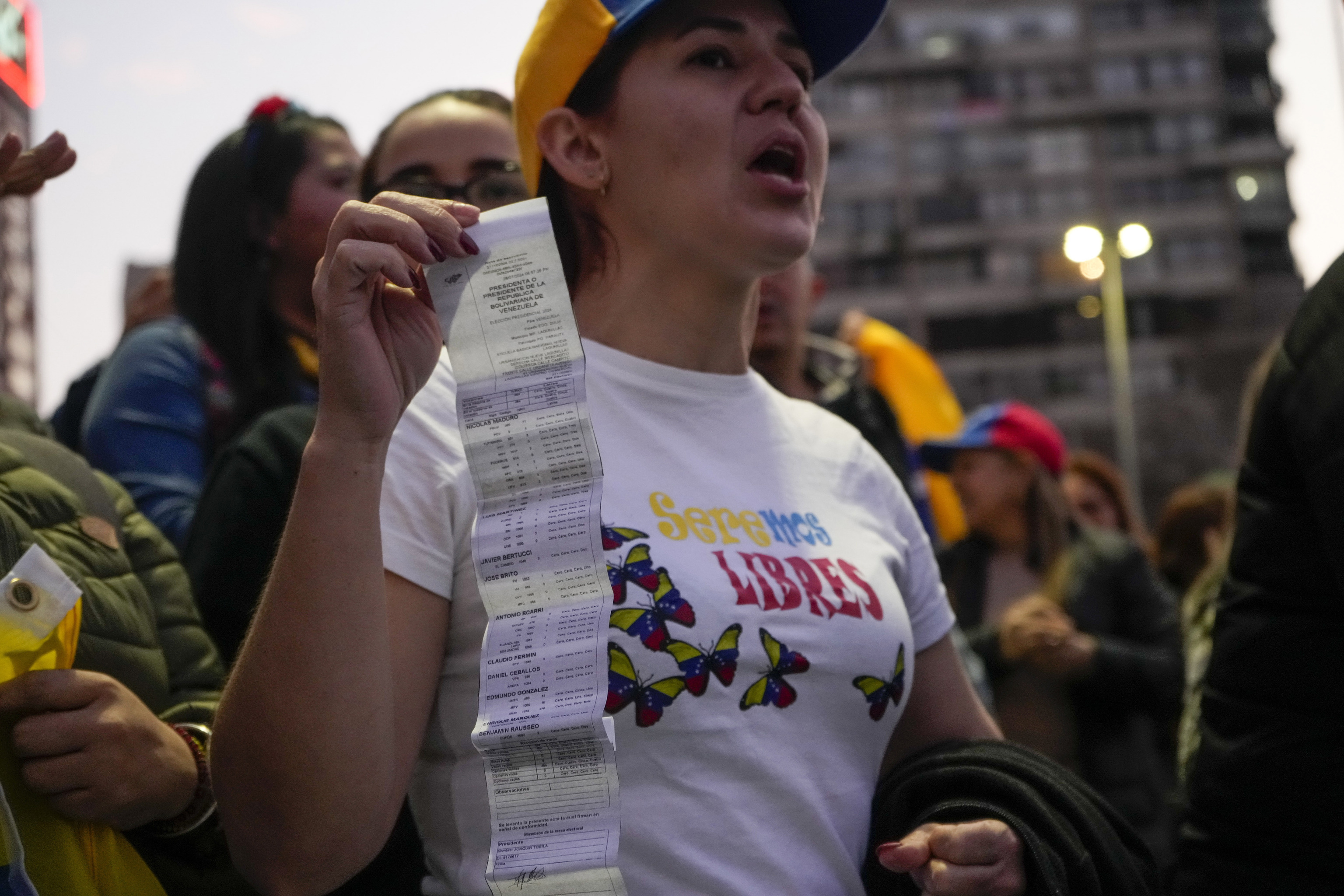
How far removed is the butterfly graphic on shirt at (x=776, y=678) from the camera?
1.53 m

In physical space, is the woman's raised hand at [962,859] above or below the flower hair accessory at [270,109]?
below

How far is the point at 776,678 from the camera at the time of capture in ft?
5.08

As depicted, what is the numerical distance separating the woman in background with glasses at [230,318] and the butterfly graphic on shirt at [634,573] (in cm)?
122

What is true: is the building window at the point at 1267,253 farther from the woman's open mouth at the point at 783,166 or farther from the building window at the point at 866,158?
the woman's open mouth at the point at 783,166

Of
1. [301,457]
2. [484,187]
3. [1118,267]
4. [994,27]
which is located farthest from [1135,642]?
[994,27]

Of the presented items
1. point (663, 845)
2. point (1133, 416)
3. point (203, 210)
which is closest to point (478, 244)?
Answer: point (663, 845)

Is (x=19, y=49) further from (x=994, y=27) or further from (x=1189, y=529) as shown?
(x=994, y=27)

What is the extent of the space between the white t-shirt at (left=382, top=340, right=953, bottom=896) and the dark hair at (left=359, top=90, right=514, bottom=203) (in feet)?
3.51

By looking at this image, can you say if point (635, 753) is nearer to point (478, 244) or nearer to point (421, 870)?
point (421, 870)

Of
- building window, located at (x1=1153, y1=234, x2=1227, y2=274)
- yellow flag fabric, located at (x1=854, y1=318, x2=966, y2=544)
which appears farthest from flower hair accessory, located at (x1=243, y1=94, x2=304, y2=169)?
building window, located at (x1=1153, y1=234, x2=1227, y2=274)

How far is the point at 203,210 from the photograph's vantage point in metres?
2.89

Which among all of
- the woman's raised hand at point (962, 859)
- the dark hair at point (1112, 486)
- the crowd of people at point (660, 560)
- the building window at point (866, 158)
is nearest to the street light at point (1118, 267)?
the dark hair at point (1112, 486)
